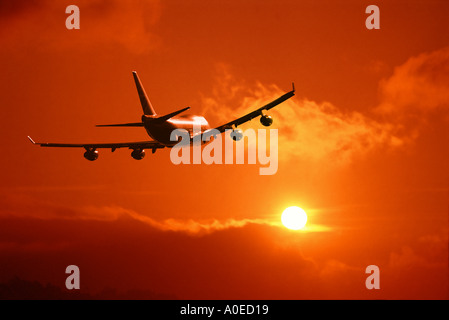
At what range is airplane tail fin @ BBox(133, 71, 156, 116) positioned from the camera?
2594 inches

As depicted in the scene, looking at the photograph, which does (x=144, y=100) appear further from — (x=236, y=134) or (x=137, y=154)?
(x=236, y=134)

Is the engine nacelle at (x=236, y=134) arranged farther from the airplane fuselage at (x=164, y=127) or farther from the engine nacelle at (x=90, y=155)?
the engine nacelle at (x=90, y=155)

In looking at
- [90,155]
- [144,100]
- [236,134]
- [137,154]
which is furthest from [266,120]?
[90,155]

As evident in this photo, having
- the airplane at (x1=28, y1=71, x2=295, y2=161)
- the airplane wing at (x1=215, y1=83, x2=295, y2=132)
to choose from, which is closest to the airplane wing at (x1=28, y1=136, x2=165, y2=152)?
the airplane at (x1=28, y1=71, x2=295, y2=161)

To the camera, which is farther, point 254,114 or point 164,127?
point 164,127

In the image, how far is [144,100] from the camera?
6669 centimetres

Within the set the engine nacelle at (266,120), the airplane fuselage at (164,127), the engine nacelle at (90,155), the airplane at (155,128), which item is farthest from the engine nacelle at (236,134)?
the engine nacelle at (90,155)

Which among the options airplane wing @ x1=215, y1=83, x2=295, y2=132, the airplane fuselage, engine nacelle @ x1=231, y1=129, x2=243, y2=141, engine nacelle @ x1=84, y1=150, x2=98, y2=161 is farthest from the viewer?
engine nacelle @ x1=84, y1=150, x2=98, y2=161

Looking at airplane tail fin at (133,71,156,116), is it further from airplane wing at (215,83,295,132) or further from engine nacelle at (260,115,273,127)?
engine nacelle at (260,115,273,127)

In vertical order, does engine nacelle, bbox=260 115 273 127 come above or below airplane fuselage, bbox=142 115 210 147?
below

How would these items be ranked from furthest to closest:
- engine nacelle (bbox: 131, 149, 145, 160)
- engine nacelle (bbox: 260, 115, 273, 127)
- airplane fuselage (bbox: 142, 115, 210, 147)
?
engine nacelle (bbox: 131, 149, 145, 160) → airplane fuselage (bbox: 142, 115, 210, 147) → engine nacelle (bbox: 260, 115, 273, 127)
